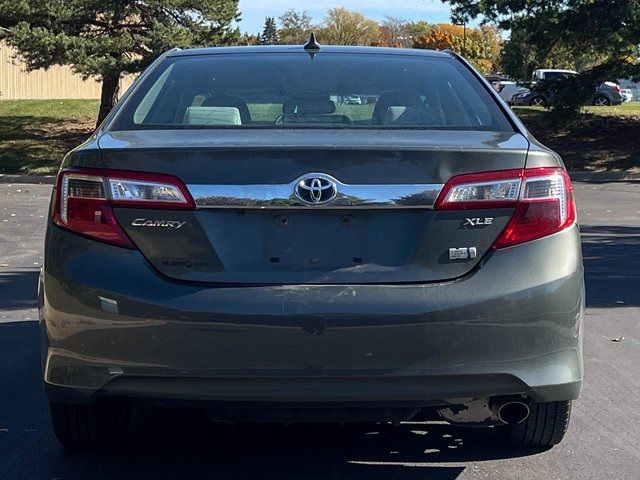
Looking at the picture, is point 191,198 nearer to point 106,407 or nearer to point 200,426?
point 106,407

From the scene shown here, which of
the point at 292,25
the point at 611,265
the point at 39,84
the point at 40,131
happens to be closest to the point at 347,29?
the point at 292,25

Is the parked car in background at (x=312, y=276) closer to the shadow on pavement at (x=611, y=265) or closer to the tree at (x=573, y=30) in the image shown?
the shadow on pavement at (x=611, y=265)

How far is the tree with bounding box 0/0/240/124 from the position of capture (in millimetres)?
23969

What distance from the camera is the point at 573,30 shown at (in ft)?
78.0

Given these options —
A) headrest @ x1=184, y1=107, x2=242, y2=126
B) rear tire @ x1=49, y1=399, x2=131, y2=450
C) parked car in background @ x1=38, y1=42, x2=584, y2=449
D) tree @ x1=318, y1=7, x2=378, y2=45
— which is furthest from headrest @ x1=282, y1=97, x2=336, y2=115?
tree @ x1=318, y1=7, x2=378, y2=45

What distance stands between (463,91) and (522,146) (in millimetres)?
837

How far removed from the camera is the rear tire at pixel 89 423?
401 centimetres

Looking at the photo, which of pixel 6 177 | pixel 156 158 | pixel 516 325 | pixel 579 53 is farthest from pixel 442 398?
pixel 579 53

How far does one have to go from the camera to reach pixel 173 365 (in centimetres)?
337

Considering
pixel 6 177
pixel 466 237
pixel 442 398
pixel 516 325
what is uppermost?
pixel 466 237

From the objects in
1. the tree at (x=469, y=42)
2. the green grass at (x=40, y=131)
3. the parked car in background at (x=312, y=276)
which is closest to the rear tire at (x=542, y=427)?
the parked car in background at (x=312, y=276)

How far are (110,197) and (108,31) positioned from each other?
78.0 ft

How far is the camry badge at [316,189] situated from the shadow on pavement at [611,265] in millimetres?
4716

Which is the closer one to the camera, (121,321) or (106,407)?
(121,321)
